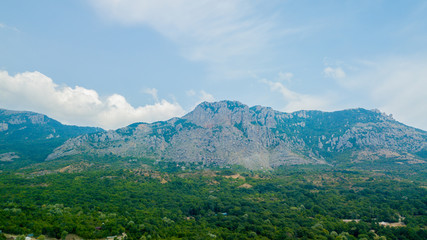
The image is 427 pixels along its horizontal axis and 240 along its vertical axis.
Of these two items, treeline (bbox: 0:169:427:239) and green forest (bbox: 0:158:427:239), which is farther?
treeline (bbox: 0:169:427:239)

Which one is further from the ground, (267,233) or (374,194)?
(374,194)

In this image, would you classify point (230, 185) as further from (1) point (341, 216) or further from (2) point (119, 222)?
(2) point (119, 222)

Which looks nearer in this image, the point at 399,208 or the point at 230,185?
Answer: the point at 399,208

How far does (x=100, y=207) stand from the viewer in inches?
3890

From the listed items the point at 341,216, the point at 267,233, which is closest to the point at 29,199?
the point at 267,233

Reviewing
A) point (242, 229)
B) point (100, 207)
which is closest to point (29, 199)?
point (100, 207)

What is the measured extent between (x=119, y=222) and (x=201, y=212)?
41.5 m

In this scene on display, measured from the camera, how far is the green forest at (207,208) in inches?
2884

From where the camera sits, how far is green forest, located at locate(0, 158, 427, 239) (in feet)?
240

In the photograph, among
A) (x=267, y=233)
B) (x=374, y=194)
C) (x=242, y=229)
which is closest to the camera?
(x=267, y=233)

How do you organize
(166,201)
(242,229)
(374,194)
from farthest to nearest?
(374,194) → (166,201) → (242,229)

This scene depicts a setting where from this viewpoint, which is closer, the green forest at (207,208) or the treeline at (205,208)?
the green forest at (207,208)

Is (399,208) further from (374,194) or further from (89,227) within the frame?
(89,227)

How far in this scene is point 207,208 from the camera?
115875 millimetres
